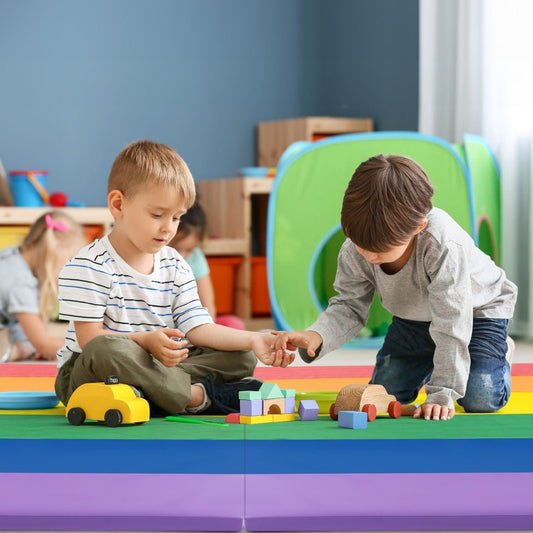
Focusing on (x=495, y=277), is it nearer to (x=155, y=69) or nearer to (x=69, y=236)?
(x=69, y=236)

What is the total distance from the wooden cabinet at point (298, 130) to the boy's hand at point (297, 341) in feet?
6.81

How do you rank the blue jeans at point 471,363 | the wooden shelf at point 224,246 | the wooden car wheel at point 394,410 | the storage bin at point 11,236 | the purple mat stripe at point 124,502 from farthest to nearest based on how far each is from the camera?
the wooden shelf at point 224,246 → the storage bin at point 11,236 → the blue jeans at point 471,363 → the wooden car wheel at point 394,410 → the purple mat stripe at point 124,502

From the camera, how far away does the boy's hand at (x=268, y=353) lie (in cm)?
136

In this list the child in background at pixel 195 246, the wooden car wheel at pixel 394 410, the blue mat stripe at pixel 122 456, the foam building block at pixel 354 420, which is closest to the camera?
the blue mat stripe at pixel 122 456

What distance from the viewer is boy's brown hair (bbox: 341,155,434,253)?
126 centimetres

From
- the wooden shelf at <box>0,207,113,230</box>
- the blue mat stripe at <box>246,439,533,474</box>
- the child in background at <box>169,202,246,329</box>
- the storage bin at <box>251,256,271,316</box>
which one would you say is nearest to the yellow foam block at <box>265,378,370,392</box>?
the blue mat stripe at <box>246,439,533,474</box>

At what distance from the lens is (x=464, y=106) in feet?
9.70

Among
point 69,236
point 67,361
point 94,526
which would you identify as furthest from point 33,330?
point 94,526

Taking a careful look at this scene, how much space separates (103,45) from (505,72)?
60.0 inches

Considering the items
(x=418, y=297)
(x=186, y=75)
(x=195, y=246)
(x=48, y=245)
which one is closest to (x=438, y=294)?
(x=418, y=297)

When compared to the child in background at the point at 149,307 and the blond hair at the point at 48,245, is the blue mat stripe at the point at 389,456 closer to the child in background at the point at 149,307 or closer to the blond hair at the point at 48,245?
A: the child in background at the point at 149,307

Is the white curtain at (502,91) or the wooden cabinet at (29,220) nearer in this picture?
the white curtain at (502,91)

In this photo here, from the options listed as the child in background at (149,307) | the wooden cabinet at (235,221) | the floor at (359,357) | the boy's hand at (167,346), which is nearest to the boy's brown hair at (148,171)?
the child in background at (149,307)

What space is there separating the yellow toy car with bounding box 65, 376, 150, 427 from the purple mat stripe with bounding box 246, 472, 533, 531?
0.27m
